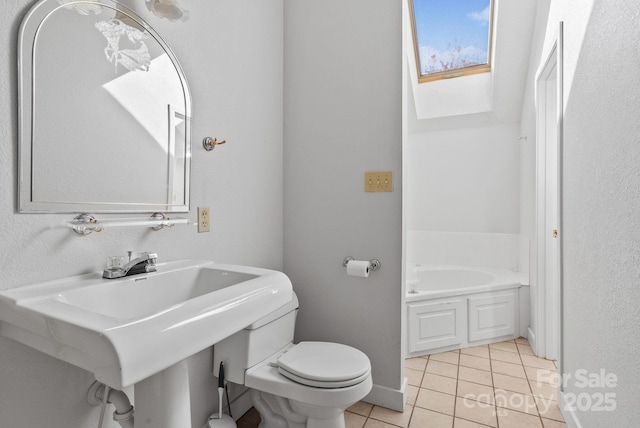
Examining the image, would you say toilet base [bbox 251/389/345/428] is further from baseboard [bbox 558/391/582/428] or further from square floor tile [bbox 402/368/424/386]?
baseboard [bbox 558/391/582/428]

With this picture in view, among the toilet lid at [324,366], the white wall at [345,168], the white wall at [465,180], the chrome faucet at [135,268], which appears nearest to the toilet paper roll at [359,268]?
the white wall at [345,168]

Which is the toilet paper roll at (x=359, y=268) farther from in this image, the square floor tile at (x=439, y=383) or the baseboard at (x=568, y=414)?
the baseboard at (x=568, y=414)

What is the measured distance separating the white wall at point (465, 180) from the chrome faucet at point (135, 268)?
2.96m

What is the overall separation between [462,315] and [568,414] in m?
0.94

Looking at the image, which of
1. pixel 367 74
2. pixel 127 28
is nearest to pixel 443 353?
pixel 367 74

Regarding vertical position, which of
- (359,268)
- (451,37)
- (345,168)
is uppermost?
(451,37)

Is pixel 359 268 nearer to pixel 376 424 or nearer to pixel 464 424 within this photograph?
pixel 376 424

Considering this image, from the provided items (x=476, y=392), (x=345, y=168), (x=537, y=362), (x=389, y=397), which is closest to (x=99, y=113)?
(x=345, y=168)

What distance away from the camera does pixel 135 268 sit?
103 cm

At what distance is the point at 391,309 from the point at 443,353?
1.05 metres

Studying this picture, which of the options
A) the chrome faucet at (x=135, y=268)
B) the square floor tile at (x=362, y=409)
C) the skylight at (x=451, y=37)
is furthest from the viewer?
the skylight at (x=451, y=37)

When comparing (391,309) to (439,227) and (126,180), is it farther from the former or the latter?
(439,227)

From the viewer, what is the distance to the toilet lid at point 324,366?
1.26 metres

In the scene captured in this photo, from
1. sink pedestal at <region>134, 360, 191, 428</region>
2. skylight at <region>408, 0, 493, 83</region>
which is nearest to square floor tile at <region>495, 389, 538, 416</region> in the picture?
sink pedestal at <region>134, 360, 191, 428</region>
